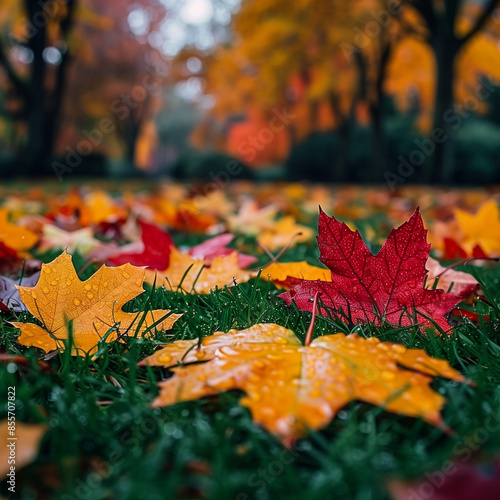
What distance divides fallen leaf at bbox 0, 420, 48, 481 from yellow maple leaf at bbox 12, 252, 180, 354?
0.24 meters

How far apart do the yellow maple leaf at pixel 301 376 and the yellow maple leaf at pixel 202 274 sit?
1.40ft

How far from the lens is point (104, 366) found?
0.71m

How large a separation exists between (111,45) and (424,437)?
22.9 m

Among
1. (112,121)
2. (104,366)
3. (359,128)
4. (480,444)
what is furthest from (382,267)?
(112,121)

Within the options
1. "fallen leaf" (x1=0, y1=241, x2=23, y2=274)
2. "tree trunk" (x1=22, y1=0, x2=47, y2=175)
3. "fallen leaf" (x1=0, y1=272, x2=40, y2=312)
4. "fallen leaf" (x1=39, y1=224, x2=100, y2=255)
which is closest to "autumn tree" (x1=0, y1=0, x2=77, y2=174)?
"tree trunk" (x1=22, y1=0, x2=47, y2=175)

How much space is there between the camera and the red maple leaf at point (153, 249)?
3.82 feet

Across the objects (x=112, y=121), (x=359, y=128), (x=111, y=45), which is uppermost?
(x=111, y=45)

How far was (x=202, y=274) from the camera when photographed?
116cm

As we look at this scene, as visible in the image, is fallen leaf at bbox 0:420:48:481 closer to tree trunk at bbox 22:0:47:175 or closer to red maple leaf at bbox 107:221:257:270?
red maple leaf at bbox 107:221:257:270

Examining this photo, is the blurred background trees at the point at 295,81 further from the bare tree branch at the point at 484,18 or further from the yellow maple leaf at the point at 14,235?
the yellow maple leaf at the point at 14,235

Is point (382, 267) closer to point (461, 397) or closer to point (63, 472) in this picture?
point (461, 397)

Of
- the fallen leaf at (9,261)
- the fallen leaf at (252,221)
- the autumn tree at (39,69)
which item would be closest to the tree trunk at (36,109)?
the autumn tree at (39,69)

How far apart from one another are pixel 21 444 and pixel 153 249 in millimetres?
717

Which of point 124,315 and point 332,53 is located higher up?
point 332,53
